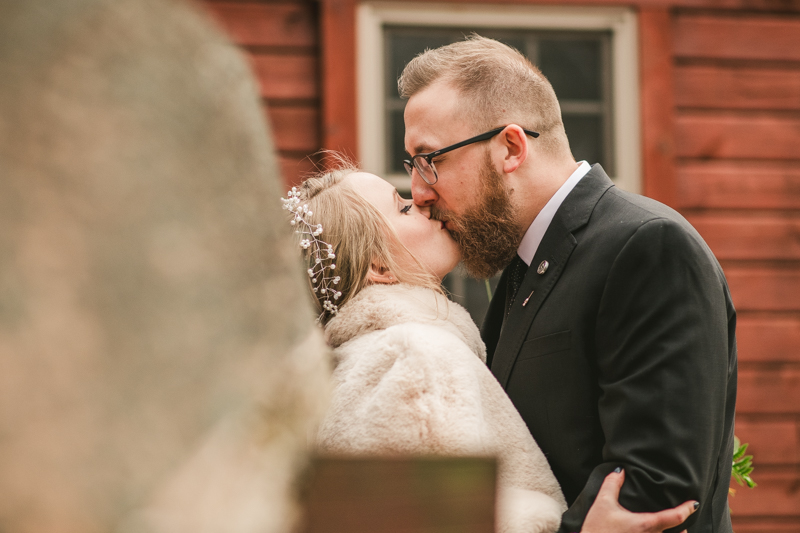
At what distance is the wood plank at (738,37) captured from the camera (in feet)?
12.1

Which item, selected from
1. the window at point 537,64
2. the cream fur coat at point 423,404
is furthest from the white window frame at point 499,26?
the cream fur coat at point 423,404

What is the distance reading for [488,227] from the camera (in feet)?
6.31

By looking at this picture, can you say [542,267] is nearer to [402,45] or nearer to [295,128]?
[295,128]

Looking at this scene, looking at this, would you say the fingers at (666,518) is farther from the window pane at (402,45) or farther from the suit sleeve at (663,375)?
the window pane at (402,45)

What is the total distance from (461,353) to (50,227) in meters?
0.95

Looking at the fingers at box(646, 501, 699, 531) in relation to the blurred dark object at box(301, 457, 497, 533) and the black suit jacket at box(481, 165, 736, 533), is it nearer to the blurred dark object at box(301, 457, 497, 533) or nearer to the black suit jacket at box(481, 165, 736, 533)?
the black suit jacket at box(481, 165, 736, 533)

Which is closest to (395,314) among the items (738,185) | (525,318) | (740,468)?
(525,318)

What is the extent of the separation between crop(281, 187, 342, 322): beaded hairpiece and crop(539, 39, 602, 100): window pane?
2.35 meters

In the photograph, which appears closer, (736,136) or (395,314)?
(395,314)

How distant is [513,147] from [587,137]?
205 cm

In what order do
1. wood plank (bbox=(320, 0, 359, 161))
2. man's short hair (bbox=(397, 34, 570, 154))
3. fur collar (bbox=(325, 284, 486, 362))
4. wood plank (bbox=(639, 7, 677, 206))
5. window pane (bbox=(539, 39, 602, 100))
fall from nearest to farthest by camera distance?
fur collar (bbox=(325, 284, 486, 362)), man's short hair (bbox=(397, 34, 570, 154)), wood plank (bbox=(320, 0, 359, 161)), wood plank (bbox=(639, 7, 677, 206)), window pane (bbox=(539, 39, 602, 100))

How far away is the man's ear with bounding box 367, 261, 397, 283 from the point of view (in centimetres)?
176

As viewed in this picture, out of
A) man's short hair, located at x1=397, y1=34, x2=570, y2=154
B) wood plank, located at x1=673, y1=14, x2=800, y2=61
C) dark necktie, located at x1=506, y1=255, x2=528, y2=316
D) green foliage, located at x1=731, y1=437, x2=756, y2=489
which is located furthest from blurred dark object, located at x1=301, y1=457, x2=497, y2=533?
wood plank, located at x1=673, y1=14, x2=800, y2=61

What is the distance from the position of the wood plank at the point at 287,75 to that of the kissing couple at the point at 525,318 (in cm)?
156
